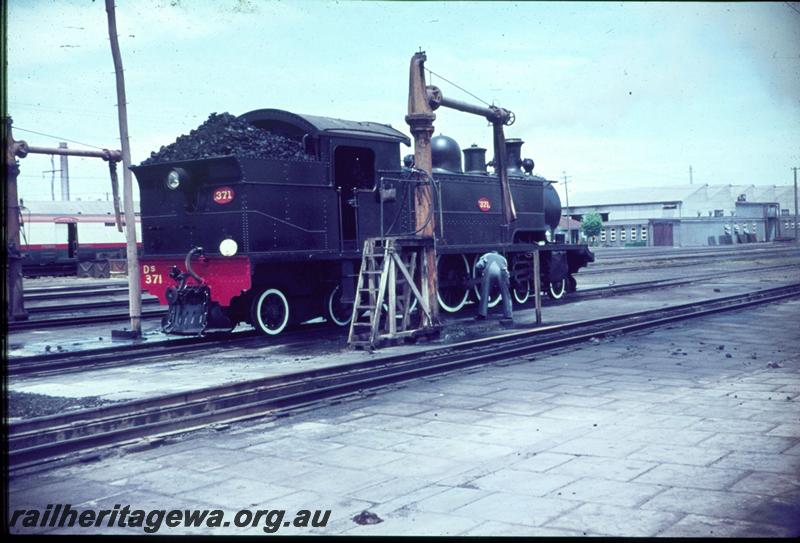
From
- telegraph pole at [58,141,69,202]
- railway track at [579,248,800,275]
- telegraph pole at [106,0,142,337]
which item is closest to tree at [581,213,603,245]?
railway track at [579,248,800,275]

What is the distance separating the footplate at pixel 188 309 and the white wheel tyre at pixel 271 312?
32.7 inches

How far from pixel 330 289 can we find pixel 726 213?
77758 millimetres

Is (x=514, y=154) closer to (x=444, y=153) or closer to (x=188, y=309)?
(x=444, y=153)

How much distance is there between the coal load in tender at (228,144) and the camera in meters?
12.1

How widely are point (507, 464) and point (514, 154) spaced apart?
1427 centimetres

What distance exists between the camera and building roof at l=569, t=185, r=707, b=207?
8413 centimetres

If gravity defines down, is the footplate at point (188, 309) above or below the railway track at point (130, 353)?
above

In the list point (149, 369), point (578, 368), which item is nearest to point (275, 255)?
point (149, 369)

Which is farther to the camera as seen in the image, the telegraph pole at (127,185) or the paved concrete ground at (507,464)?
the telegraph pole at (127,185)

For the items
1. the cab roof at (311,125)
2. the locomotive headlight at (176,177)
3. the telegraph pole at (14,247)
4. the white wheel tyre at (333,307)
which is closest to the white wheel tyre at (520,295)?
the white wheel tyre at (333,307)

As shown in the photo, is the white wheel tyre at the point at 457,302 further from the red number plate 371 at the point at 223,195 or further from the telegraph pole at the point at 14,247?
the telegraph pole at the point at 14,247

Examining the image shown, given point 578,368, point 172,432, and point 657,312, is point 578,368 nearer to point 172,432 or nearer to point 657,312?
point 172,432

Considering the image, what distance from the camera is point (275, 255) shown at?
12.1 m

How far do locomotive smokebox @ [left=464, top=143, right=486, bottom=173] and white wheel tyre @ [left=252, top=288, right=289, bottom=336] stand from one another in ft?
19.5
